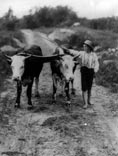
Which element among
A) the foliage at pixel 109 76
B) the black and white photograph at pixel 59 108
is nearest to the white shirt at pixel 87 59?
the black and white photograph at pixel 59 108

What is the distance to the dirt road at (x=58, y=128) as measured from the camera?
801 cm

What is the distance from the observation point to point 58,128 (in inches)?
368

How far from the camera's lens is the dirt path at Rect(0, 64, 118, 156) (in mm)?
8000

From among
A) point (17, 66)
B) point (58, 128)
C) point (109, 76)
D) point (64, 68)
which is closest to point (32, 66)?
point (17, 66)

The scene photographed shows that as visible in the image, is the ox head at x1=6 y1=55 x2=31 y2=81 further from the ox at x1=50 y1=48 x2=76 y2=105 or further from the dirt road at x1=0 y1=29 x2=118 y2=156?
the dirt road at x1=0 y1=29 x2=118 y2=156

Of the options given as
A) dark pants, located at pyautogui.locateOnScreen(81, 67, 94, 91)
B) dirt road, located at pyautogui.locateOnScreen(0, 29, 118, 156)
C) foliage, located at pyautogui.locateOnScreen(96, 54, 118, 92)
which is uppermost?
dark pants, located at pyautogui.locateOnScreen(81, 67, 94, 91)

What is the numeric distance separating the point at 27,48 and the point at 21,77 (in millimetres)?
1449

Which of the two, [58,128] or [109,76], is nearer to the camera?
[58,128]

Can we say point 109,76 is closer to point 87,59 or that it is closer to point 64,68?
point 87,59

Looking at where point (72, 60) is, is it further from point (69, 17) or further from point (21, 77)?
point (69, 17)

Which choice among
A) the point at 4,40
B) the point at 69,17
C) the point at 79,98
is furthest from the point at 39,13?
the point at 79,98

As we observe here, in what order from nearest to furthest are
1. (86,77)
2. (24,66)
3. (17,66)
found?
(17,66) < (24,66) < (86,77)

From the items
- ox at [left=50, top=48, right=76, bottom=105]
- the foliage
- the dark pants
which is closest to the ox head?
ox at [left=50, top=48, right=76, bottom=105]

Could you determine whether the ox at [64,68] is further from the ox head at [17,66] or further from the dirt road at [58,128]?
the ox head at [17,66]
